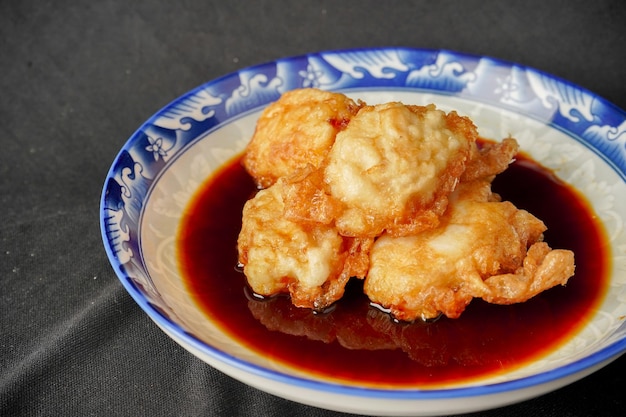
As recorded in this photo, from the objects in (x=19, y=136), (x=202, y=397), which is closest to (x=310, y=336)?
(x=202, y=397)

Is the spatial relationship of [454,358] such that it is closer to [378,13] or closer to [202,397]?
[202,397]

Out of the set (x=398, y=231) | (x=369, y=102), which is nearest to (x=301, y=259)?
(x=398, y=231)

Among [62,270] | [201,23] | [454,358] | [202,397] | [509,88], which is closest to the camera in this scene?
[454,358]

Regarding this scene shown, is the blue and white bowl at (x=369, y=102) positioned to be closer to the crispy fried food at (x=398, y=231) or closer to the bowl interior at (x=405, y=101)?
the bowl interior at (x=405, y=101)

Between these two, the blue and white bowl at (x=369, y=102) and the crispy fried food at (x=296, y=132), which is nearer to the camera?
the blue and white bowl at (x=369, y=102)

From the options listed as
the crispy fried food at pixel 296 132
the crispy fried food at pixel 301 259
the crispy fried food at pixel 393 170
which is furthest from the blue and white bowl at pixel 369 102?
the crispy fried food at pixel 393 170

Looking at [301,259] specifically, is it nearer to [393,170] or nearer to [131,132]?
[393,170]
